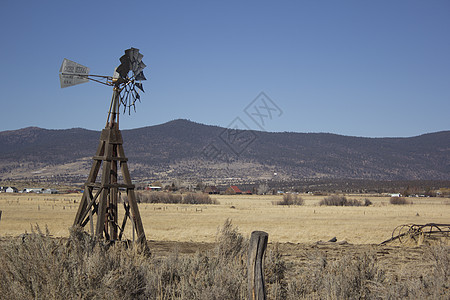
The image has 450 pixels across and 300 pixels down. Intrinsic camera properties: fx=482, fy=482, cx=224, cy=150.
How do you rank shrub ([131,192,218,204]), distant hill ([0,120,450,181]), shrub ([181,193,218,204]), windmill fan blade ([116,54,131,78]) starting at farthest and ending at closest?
distant hill ([0,120,450,181]) < shrub ([131,192,218,204]) < shrub ([181,193,218,204]) < windmill fan blade ([116,54,131,78])

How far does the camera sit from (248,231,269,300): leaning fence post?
5.87 meters

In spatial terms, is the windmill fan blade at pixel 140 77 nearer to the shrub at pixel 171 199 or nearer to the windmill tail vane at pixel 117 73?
the windmill tail vane at pixel 117 73

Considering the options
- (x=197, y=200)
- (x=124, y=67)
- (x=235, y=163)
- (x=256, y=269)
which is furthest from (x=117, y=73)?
(x=235, y=163)

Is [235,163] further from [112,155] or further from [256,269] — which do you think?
[256,269]

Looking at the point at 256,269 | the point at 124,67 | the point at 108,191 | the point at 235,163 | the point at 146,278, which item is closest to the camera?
the point at 256,269

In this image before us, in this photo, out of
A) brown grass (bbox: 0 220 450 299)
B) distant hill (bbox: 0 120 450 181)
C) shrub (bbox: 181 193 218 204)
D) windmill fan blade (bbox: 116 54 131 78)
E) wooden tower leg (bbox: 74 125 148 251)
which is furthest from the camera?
distant hill (bbox: 0 120 450 181)

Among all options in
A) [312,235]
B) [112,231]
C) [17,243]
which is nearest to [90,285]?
[17,243]

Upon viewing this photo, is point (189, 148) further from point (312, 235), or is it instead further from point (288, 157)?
point (312, 235)

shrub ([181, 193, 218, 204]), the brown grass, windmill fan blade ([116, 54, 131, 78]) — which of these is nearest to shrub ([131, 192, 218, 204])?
shrub ([181, 193, 218, 204])

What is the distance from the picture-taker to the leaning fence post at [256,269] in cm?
587

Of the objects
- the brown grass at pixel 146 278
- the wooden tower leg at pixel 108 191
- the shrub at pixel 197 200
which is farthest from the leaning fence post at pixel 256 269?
the shrub at pixel 197 200

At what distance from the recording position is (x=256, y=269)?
5.92 m

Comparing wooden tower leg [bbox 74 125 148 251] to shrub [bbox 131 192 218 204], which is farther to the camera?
shrub [bbox 131 192 218 204]

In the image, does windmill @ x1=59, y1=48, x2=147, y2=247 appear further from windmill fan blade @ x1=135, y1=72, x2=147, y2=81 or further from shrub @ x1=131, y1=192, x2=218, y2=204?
shrub @ x1=131, y1=192, x2=218, y2=204
